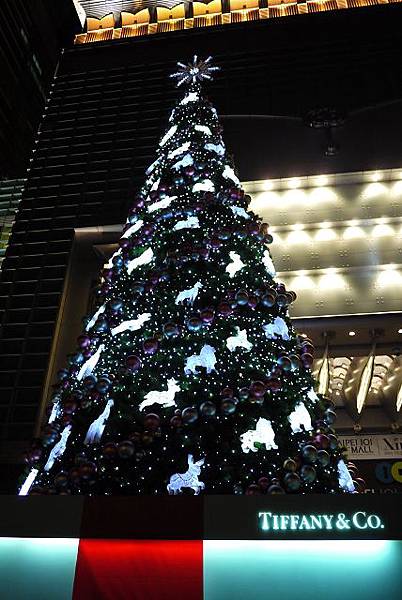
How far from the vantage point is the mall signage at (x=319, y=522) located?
230cm

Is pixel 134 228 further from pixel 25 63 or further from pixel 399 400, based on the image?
pixel 25 63

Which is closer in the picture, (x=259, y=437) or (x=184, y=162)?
(x=259, y=437)

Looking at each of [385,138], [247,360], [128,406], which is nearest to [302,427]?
[247,360]

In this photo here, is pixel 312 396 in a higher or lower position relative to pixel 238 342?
lower

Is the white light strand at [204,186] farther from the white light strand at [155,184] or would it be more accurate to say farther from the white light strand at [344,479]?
the white light strand at [344,479]

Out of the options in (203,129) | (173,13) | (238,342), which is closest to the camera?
(238,342)

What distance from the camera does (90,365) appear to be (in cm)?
354

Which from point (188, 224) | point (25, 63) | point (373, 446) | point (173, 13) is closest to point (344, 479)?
point (188, 224)

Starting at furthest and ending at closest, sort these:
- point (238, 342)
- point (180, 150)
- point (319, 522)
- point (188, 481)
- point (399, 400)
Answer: point (399, 400) < point (180, 150) < point (238, 342) < point (188, 481) < point (319, 522)

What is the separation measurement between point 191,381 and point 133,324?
661mm

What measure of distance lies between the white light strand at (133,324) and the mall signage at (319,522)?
5.36 feet

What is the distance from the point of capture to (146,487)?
288cm

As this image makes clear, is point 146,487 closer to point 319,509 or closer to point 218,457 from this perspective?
point 218,457

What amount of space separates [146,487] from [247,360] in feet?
3.37
